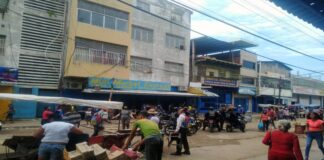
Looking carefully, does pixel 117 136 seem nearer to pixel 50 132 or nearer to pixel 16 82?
pixel 50 132

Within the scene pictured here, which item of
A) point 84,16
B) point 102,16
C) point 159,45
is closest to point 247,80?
point 159,45

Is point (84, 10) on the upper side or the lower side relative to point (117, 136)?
upper

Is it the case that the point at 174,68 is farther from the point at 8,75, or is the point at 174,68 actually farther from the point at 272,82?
the point at 272,82

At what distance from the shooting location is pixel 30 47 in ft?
77.9

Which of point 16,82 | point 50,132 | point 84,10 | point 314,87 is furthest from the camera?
point 314,87

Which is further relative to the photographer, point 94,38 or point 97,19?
point 97,19

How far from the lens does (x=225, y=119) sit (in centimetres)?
2081

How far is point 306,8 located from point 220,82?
1367 inches

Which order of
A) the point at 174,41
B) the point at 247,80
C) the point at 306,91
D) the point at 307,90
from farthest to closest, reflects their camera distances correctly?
1. the point at 307,90
2. the point at 306,91
3. the point at 247,80
4. the point at 174,41

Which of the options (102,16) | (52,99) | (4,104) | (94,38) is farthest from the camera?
(102,16)

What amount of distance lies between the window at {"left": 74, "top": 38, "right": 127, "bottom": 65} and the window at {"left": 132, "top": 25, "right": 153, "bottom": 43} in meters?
2.61

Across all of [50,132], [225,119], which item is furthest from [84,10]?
[50,132]

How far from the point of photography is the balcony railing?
2572 centimetres

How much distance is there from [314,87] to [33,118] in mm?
63678
